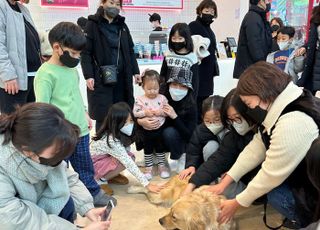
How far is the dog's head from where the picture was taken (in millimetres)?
1533

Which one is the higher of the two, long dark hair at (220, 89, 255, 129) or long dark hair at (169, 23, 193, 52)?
long dark hair at (169, 23, 193, 52)

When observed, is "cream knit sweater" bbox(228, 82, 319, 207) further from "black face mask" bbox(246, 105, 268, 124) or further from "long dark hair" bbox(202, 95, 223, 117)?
"long dark hair" bbox(202, 95, 223, 117)

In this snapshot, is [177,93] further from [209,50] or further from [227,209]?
[227,209]

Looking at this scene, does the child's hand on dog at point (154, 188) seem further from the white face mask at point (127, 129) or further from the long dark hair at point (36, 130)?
the long dark hair at point (36, 130)

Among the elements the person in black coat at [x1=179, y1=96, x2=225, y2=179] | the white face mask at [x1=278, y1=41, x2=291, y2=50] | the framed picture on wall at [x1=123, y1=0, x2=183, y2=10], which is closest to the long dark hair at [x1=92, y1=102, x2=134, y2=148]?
the person in black coat at [x1=179, y1=96, x2=225, y2=179]

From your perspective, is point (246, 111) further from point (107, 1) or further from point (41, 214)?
point (107, 1)

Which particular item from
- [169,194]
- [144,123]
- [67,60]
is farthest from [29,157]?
[144,123]

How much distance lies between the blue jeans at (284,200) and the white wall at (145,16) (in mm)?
3887

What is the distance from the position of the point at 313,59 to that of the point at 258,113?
1.57 m

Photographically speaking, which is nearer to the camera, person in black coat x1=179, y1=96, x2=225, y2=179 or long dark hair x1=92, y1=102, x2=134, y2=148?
person in black coat x1=179, y1=96, x2=225, y2=179

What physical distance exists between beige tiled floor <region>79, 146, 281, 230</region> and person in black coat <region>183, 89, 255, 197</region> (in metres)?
0.18

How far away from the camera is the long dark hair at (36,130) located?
113 centimetres

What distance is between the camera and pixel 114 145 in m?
2.34

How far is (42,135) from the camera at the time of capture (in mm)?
1137
